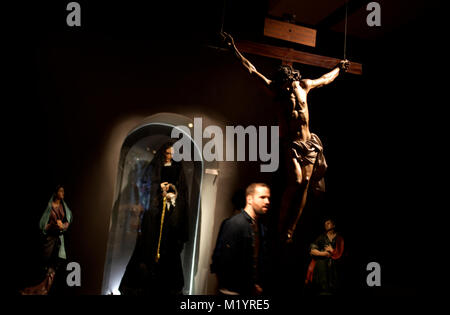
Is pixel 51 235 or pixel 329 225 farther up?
pixel 329 225

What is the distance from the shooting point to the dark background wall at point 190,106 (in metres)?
3.24

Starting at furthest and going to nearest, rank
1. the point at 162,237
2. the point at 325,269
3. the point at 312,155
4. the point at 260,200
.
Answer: the point at 162,237 → the point at 325,269 → the point at 260,200 → the point at 312,155

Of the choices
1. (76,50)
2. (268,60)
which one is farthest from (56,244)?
(268,60)

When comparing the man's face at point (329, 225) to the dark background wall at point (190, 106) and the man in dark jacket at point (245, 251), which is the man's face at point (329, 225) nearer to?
the dark background wall at point (190, 106)

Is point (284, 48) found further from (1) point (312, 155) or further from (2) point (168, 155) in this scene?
(2) point (168, 155)

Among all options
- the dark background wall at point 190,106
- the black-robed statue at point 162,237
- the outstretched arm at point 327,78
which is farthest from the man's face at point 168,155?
the outstretched arm at point 327,78

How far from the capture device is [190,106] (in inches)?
144

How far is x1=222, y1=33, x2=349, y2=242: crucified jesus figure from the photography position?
9.72 feet

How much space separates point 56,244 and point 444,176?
3.40 meters

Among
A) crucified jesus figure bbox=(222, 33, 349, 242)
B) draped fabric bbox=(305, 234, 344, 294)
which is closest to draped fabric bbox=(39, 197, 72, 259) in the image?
crucified jesus figure bbox=(222, 33, 349, 242)

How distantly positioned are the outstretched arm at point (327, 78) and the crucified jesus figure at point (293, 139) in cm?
5

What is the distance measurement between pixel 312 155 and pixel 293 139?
7.9 inches

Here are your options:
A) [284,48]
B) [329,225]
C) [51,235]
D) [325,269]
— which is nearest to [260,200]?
[329,225]
